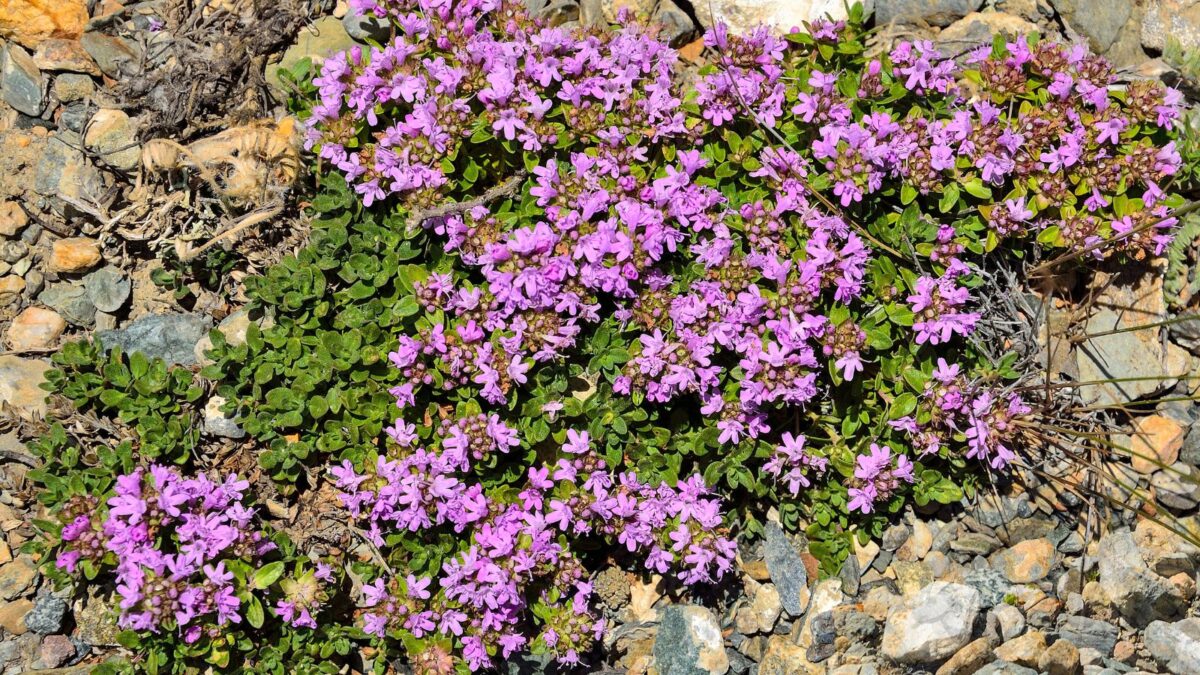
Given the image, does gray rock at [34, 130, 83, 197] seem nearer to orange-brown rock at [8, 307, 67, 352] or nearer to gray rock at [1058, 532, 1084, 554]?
orange-brown rock at [8, 307, 67, 352]

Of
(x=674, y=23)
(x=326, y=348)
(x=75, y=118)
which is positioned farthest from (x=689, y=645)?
(x=75, y=118)

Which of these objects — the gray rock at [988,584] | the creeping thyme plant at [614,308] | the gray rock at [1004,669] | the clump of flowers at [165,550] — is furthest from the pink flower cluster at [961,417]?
the clump of flowers at [165,550]

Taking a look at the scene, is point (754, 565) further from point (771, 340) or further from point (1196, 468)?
point (1196, 468)

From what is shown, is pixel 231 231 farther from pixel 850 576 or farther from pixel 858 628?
pixel 858 628

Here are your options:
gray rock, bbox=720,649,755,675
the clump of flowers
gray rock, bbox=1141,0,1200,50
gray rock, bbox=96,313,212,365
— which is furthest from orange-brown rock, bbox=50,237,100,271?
gray rock, bbox=1141,0,1200,50

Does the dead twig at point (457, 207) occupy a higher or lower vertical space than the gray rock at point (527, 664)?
higher

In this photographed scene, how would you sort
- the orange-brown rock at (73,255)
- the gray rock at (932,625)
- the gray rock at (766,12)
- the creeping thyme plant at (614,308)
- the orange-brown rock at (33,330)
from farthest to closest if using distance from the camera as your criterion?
the gray rock at (766,12), the orange-brown rock at (73,255), the orange-brown rock at (33,330), the creeping thyme plant at (614,308), the gray rock at (932,625)

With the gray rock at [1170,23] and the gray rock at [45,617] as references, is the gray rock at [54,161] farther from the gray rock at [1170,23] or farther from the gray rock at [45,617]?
the gray rock at [1170,23]
